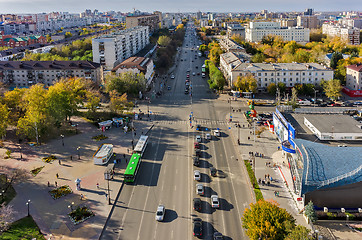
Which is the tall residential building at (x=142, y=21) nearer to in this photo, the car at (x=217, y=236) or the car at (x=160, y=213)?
the car at (x=160, y=213)

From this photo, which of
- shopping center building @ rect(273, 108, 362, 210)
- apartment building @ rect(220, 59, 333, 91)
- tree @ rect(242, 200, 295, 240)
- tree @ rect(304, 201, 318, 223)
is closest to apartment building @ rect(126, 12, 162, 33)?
apartment building @ rect(220, 59, 333, 91)

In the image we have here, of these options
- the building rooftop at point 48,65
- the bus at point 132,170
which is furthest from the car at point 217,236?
the building rooftop at point 48,65

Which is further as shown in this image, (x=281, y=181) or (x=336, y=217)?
(x=281, y=181)

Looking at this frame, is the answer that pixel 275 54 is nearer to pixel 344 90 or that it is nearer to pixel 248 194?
A: pixel 344 90

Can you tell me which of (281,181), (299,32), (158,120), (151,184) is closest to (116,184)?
(151,184)

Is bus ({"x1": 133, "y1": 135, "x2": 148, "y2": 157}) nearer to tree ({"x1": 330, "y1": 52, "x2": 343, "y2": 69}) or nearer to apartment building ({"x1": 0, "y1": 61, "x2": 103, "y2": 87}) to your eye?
apartment building ({"x1": 0, "y1": 61, "x2": 103, "y2": 87})
